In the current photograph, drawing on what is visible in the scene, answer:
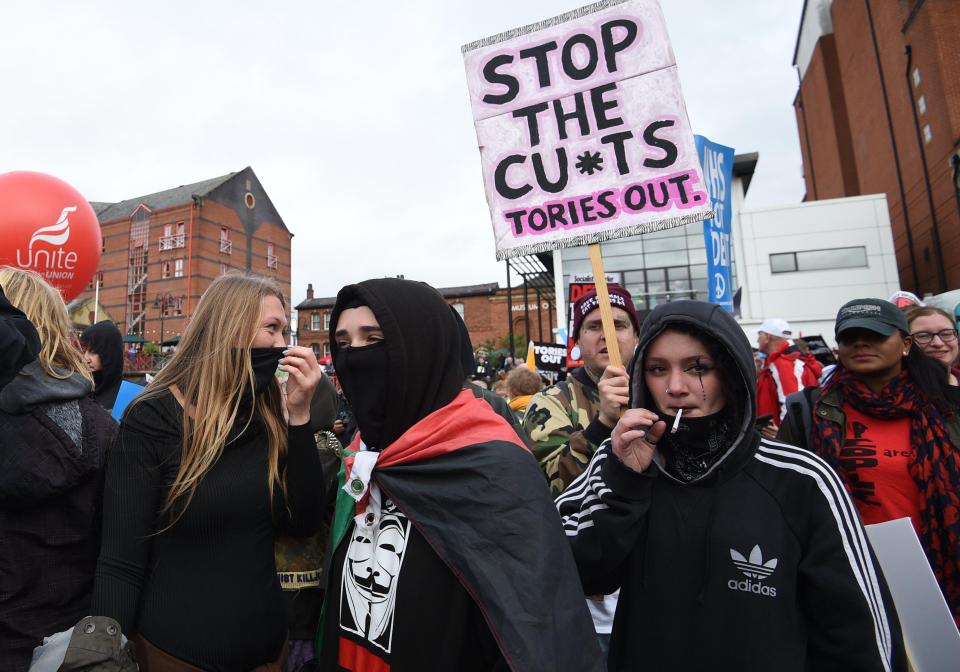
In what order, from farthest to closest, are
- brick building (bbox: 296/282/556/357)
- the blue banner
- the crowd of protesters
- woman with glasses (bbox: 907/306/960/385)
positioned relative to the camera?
brick building (bbox: 296/282/556/357), the blue banner, woman with glasses (bbox: 907/306/960/385), the crowd of protesters

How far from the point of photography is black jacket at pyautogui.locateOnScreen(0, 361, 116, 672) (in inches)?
75.2

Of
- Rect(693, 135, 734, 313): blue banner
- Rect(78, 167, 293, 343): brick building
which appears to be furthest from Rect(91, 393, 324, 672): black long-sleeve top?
Rect(78, 167, 293, 343): brick building

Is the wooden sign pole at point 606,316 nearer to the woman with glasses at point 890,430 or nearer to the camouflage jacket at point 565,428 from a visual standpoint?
the camouflage jacket at point 565,428

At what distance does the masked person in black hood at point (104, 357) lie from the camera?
380cm

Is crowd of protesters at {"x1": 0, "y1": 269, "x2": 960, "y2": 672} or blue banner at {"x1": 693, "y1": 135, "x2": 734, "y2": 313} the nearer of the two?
crowd of protesters at {"x1": 0, "y1": 269, "x2": 960, "y2": 672}

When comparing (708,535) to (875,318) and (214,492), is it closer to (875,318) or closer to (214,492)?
(214,492)

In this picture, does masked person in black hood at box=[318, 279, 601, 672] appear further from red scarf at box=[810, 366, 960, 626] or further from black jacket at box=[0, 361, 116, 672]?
red scarf at box=[810, 366, 960, 626]

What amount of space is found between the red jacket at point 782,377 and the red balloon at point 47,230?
25.3 feet

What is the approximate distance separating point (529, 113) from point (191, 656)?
2.58 m

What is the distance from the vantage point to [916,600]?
6.59ft

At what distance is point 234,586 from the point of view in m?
1.96

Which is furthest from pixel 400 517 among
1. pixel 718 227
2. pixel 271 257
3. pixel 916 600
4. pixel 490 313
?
pixel 490 313

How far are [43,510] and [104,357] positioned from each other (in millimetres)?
2144

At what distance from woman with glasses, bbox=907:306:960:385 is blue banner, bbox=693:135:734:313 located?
433 centimetres
